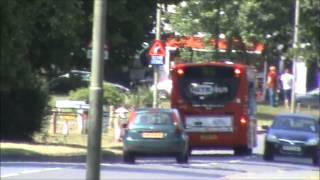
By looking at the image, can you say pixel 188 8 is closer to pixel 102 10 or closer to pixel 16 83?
pixel 16 83

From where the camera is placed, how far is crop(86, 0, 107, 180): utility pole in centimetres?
817

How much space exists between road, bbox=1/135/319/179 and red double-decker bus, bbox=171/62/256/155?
2.87 feet

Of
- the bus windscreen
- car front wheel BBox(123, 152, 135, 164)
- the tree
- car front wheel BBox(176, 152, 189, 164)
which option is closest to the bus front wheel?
the bus windscreen

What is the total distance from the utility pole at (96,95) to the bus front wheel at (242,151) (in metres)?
22.1

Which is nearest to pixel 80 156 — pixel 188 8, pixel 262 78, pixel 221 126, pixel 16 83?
pixel 16 83

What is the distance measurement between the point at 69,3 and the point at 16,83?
376 cm

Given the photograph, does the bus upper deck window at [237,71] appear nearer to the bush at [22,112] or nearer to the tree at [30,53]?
the tree at [30,53]

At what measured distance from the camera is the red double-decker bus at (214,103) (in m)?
29.5

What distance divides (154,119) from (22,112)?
693cm

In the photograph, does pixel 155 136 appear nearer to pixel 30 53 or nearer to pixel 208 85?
pixel 208 85

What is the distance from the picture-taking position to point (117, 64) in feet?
103

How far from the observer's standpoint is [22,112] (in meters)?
31.3

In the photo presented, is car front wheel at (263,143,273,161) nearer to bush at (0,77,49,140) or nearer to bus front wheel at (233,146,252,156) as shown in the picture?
bus front wheel at (233,146,252,156)

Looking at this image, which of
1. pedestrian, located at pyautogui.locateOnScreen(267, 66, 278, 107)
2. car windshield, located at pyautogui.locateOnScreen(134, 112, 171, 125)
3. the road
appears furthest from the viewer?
pedestrian, located at pyautogui.locateOnScreen(267, 66, 278, 107)
